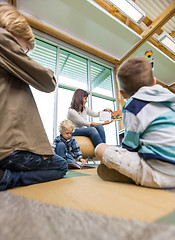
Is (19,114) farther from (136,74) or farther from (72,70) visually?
(72,70)

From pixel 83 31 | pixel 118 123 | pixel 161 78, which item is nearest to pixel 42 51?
pixel 83 31

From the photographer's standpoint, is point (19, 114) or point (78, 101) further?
point (78, 101)

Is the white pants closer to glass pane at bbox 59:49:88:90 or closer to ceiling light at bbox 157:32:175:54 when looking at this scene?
glass pane at bbox 59:49:88:90

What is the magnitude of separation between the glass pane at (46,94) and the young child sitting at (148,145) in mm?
1772

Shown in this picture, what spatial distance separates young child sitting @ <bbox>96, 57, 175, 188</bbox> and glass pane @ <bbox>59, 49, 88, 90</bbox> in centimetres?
221

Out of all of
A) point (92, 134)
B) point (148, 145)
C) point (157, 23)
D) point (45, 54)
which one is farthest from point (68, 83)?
point (148, 145)

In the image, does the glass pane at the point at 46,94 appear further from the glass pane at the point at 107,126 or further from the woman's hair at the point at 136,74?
the woman's hair at the point at 136,74

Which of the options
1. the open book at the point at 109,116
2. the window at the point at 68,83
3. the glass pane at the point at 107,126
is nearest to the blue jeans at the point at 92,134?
the open book at the point at 109,116

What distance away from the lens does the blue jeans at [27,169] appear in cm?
49

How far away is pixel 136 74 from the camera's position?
608 mm

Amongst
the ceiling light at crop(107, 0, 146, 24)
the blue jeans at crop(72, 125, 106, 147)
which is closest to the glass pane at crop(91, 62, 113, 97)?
the ceiling light at crop(107, 0, 146, 24)

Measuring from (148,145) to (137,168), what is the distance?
0.30 feet

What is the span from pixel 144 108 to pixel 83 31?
2.54 m

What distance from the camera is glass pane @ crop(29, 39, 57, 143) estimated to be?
218 centimetres
